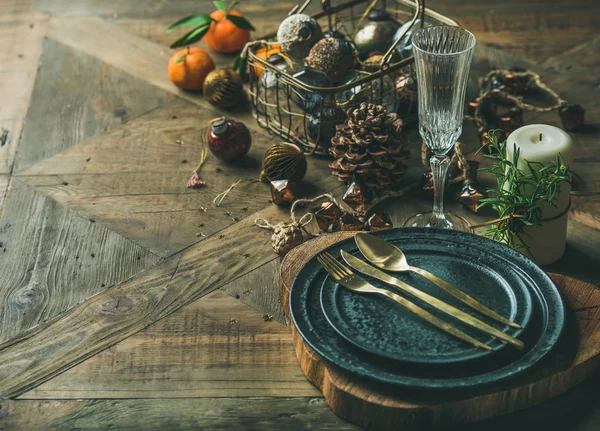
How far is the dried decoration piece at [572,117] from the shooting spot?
1477mm

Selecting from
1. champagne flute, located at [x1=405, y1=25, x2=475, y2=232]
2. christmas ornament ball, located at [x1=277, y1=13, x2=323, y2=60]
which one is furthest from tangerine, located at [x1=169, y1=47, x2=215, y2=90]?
champagne flute, located at [x1=405, y1=25, x2=475, y2=232]

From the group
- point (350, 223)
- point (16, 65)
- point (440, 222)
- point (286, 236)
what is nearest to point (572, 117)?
point (440, 222)

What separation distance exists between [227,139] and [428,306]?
602 millimetres

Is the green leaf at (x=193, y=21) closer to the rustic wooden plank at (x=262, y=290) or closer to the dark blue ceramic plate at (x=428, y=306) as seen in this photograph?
the rustic wooden plank at (x=262, y=290)

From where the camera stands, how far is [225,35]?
1808 mm

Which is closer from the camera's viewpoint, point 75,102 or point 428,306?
point 428,306

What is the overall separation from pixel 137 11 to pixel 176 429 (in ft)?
4.72

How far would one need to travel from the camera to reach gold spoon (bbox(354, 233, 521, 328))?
38.2 inches

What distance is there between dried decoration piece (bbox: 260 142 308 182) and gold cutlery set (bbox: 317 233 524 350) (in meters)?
0.32

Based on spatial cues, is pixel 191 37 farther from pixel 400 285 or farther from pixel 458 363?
pixel 458 363

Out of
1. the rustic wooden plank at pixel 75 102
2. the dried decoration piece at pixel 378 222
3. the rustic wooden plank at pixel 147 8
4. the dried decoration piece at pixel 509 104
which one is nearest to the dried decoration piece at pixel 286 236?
the dried decoration piece at pixel 378 222

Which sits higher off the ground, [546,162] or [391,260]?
[546,162]

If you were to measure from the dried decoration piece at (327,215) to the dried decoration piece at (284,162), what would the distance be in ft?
0.43

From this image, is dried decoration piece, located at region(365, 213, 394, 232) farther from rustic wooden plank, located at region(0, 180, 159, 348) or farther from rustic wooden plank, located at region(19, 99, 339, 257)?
rustic wooden plank, located at region(0, 180, 159, 348)
